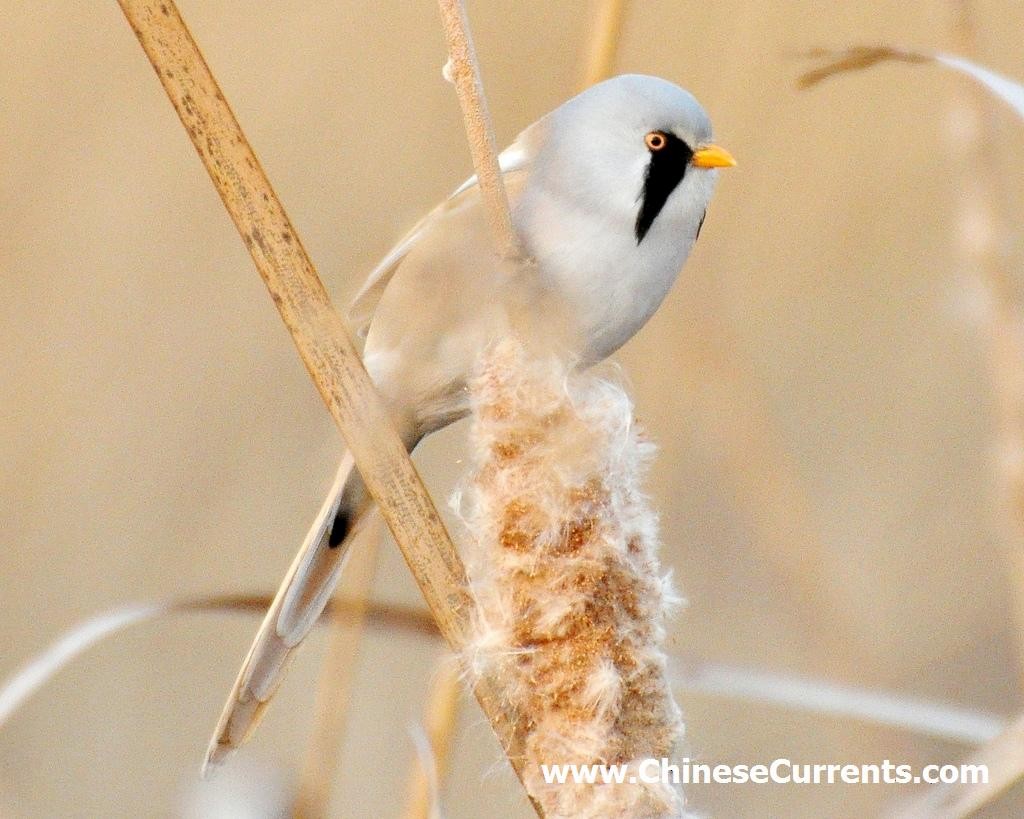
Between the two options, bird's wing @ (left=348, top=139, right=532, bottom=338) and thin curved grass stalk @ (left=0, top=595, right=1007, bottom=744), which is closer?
thin curved grass stalk @ (left=0, top=595, right=1007, bottom=744)

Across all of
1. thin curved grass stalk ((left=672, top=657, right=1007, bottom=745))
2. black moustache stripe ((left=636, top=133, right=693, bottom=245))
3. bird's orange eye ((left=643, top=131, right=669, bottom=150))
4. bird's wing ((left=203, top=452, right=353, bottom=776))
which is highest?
bird's orange eye ((left=643, top=131, right=669, bottom=150))

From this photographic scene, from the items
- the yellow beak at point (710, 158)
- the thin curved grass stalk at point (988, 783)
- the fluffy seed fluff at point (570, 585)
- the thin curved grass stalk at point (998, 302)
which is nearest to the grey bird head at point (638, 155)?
the yellow beak at point (710, 158)

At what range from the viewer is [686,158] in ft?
5.10

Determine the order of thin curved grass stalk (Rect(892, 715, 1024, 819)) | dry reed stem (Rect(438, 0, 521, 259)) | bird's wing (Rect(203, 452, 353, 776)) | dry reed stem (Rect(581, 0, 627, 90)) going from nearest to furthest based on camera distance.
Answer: thin curved grass stalk (Rect(892, 715, 1024, 819)) < dry reed stem (Rect(438, 0, 521, 259)) < bird's wing (Rect(203, 452, 353, 776)) < dry reed stem (Rect(581, 0, 627, 90))

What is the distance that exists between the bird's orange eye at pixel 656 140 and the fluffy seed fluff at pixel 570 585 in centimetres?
46

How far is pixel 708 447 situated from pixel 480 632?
3.78 feet

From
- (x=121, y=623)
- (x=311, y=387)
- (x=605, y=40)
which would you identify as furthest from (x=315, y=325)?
(x=311, y=387)

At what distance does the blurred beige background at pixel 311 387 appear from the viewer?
2.32 meters

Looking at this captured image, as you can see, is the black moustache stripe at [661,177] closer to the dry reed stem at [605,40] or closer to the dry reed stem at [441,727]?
the dry reed stem at [605,40]

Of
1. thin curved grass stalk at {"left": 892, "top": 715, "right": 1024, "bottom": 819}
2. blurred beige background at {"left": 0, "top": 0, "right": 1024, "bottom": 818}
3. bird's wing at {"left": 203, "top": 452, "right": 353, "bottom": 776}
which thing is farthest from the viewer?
Result: blurred beige background at {"left": 0, "top": 0, "right": 1024, "bottom": 818}

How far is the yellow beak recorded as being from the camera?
5.01 feet

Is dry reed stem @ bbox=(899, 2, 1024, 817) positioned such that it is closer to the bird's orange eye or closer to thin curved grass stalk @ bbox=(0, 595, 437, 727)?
the bird's orange eye

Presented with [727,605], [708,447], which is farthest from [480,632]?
[727,605]

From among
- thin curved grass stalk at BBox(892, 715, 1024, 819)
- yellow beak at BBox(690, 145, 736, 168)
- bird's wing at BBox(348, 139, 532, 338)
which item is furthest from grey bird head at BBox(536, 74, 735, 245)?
thin curved grass stalk at BBox(892, 715, 1024, 819)
